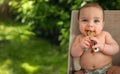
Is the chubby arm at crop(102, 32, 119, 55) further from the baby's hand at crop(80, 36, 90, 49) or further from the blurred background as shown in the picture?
the blurred background

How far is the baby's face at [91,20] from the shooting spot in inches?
79.5

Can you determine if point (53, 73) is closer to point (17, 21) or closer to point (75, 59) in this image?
point (75, 59)

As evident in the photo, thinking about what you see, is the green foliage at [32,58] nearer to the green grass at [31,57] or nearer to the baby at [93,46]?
the green grass at [31,57]

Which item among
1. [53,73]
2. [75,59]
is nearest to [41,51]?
[53,73]

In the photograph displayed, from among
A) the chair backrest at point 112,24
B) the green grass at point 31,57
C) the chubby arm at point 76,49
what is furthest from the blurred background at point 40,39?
the chubby arm at point 76,49

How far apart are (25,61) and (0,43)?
25.9 inches

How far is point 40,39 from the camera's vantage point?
4.37 meters

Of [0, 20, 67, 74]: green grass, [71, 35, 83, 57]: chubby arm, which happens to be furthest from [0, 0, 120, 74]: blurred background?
[71, 35, 83, 57]: chubby arm

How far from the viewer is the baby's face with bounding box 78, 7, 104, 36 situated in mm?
2020

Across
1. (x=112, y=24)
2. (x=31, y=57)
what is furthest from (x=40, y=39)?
(x=112, y=24)

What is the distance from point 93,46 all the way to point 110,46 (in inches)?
5.4

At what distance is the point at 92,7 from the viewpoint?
Answer: 2.04 metres

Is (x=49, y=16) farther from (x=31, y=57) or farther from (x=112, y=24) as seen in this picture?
(x=112, y=24)

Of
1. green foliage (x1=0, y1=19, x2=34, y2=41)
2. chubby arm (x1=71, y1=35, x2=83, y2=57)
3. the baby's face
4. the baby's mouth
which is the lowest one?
chubby arm (x1=71, y1=35, x2=83, y2=57)
